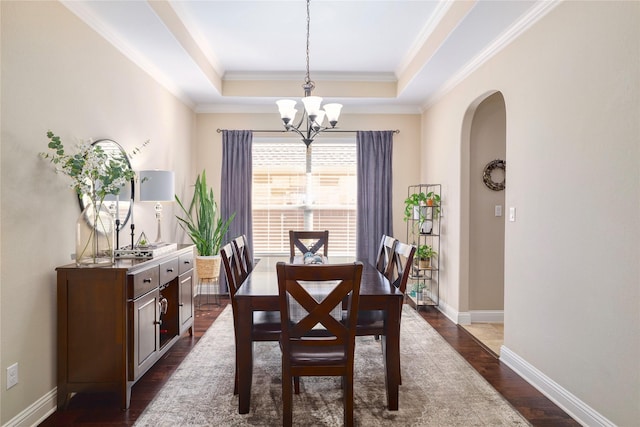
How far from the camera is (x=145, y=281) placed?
8.51 feet

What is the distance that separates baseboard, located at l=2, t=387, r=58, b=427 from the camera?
6.82 ft

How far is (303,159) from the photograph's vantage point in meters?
5.45

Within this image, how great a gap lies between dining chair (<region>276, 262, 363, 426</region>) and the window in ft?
11.1

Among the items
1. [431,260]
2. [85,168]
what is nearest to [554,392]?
[431,260]

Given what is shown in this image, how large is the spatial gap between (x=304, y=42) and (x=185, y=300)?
2.78 meters

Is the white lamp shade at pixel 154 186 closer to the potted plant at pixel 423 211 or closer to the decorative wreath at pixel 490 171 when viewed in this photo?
the potted plant at pixel 423 211

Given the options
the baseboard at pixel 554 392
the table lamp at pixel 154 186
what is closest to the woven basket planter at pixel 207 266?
the table lamp at pixel 154 186

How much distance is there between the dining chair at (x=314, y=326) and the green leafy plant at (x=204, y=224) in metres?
2.92

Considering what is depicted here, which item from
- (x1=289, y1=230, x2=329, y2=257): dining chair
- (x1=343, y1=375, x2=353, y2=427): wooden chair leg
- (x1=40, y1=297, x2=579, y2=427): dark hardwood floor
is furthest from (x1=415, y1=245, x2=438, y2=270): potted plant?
(x1=343, y1=375, x2=353, y2=427): wooden chair leg

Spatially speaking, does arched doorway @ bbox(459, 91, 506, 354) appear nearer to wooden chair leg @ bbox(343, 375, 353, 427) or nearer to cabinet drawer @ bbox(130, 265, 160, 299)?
wooden chair leg @ bbox(343, 375, 353, 427)

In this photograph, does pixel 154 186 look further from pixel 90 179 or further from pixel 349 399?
pixel 349 399

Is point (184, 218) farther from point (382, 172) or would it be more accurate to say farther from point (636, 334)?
point (636, 334)

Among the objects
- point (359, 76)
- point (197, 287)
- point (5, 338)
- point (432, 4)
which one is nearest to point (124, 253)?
point (5, 338)

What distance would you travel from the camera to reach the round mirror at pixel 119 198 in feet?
9.63
